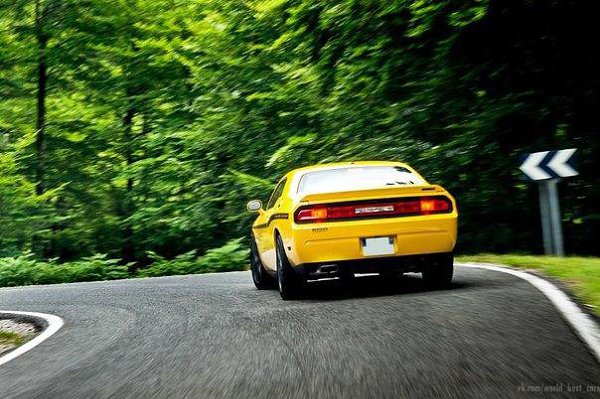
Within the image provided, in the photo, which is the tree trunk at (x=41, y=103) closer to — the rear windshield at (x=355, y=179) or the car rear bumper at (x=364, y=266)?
the rear windshield at (x=355, y=179)

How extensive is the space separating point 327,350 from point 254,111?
49.0 ft

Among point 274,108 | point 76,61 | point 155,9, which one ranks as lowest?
point 274,108

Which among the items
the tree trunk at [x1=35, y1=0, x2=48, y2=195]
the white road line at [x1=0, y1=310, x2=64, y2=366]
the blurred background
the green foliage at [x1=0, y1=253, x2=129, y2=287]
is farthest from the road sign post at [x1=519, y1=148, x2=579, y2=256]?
the tree trunk at [x1=35, y1=0, x2=48, y2=195]

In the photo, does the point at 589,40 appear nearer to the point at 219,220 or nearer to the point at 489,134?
the point at 489,134

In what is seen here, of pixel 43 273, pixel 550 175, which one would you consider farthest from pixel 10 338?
pixel 43 273

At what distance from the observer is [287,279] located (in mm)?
8086

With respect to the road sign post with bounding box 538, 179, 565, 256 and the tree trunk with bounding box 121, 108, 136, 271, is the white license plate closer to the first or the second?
the road sign post with bounding box 538, 179, 565, 256

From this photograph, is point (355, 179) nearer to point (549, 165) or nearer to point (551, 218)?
point (549, 165)

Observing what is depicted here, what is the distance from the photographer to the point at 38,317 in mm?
8719

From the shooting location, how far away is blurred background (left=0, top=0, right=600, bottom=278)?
14.1m

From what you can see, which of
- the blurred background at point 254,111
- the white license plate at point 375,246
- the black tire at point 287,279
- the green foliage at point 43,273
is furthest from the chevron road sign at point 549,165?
the green foliage at point 43,273

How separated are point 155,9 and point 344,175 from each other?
18334 mm

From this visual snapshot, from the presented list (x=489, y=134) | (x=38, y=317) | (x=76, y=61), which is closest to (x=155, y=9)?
(x=76, y=61)

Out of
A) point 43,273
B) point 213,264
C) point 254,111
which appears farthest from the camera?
point 254,111
